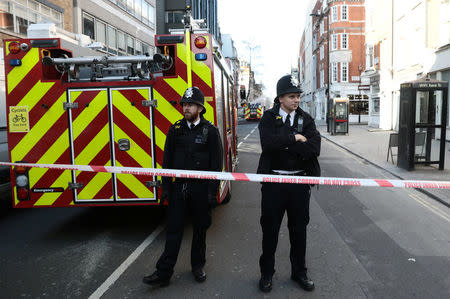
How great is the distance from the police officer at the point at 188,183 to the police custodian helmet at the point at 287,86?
79 centimetres

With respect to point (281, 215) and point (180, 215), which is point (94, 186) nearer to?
point (180, 215)

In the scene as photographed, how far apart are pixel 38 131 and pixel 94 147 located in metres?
0.73

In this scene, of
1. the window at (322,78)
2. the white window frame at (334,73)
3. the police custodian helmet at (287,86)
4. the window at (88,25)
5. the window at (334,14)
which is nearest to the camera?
the police custodian helmet at (287,86)

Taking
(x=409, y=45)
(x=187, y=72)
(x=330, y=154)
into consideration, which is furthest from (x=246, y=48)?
(x=187, y=72)

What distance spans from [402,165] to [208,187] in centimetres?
869

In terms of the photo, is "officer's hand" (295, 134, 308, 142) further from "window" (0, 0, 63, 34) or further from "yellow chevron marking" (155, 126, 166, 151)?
"window" (0, 0, 63, 34)

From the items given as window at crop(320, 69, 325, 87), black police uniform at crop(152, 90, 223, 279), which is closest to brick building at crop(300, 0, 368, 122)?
window at crop(320, 69, 325, 87)

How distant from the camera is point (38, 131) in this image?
16.7 ft

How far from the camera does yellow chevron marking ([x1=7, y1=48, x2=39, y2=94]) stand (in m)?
5.08

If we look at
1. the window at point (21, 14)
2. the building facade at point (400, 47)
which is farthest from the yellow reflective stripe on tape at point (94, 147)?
the building facade at point (400, 47)

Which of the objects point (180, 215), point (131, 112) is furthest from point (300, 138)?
point (131, 112)

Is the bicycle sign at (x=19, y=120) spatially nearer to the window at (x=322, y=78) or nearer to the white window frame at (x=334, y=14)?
the white window frame at (x=334, y=14)

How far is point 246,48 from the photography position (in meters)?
91.2

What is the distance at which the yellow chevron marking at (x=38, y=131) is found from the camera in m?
5.05
